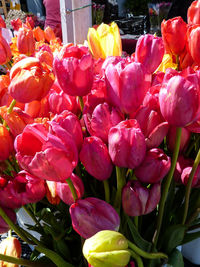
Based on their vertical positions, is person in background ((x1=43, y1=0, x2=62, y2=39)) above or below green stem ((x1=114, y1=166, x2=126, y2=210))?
above

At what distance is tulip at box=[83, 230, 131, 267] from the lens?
0.22 meters

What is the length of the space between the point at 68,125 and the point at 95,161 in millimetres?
39

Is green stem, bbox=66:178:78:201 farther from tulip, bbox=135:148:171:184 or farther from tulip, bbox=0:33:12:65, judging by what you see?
tulip, bbox=0:33:12:65

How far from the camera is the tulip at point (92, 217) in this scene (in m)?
0.25

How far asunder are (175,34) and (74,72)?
0.17m

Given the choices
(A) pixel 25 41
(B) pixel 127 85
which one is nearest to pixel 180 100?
(B) pixel 127 85

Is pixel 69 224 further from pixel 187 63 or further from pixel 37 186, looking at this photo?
pixel 187 63

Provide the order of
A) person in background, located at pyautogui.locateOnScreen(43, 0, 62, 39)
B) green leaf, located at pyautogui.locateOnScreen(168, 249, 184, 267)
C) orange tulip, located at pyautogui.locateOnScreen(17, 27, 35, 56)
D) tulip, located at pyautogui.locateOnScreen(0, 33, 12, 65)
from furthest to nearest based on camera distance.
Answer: person in background, located at pyautogui.locateOnScreen(43, 0, 62, 39) < orange tulip, located at pyautogui.locateOnScreen(17, 27, 35, 56) < tulip, located at pyautogui.locateOnScreen(0, 33, 12, 65) < green leaf, located at pyautogui.locateOnScreen(168, 249, 184, 267)

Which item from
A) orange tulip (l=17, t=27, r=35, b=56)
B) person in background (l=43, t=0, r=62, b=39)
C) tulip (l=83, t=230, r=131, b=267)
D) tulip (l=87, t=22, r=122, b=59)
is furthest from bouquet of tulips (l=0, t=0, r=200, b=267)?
person in background (l=43, t=0, r=62, b=39)

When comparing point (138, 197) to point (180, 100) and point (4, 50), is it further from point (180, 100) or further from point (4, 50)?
point (4, 50)

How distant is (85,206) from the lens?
254 millimetres

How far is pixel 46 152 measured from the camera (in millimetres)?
232

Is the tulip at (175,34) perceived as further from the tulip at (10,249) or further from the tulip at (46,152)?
the tulip at (10,249)

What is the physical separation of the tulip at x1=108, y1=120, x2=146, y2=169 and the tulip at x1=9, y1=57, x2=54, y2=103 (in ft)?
0.31
